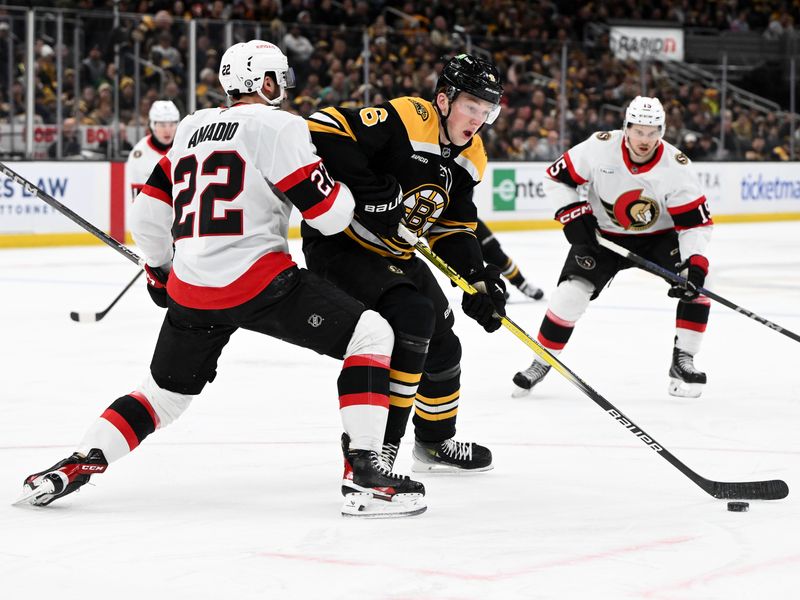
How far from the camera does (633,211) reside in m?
4.81

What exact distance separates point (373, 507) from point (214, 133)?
0.87 metres

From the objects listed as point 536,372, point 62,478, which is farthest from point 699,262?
point 62,478

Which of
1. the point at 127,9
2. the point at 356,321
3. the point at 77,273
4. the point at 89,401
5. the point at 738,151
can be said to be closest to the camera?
the point at 356,321

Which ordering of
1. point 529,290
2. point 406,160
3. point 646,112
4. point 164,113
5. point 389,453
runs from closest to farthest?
point 389,453 → point 406,160 → point 646,112 → point 164,113 → point 529,290

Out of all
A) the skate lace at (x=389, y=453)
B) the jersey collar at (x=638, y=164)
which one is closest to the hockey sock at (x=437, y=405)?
the skate lace at (x=389, y=453)

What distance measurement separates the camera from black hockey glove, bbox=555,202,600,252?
15.7ft

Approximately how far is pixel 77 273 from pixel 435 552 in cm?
665

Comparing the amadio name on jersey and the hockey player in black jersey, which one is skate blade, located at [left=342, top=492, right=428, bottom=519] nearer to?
the hockey player in black jersey

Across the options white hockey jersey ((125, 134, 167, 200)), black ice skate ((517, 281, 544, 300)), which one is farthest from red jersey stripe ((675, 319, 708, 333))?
white hockey jersey ((125, 134, 167, 200))

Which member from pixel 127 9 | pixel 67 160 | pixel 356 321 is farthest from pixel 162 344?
pixel 127 9

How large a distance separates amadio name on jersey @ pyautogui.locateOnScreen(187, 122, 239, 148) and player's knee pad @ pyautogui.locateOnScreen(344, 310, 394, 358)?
482mm

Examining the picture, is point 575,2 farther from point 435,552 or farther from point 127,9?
point 435,552

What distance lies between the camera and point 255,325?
2904 millimetres

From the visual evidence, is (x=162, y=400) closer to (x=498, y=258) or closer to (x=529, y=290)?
(x=498, y=258)
